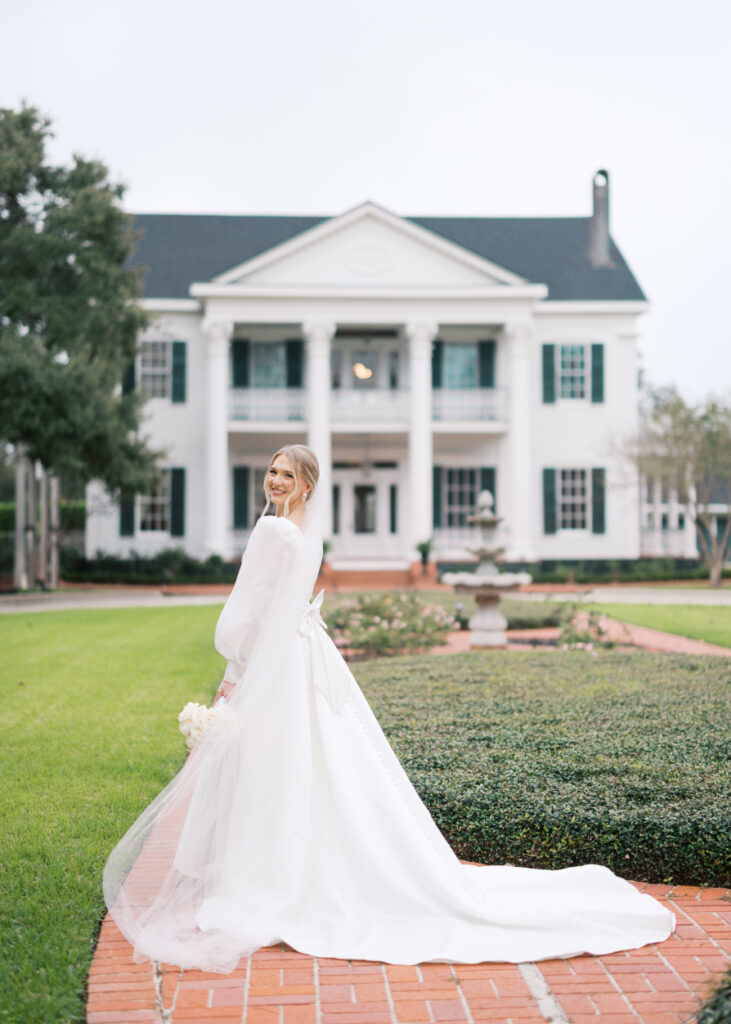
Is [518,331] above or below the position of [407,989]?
above

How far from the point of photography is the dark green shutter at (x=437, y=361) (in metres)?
24.3

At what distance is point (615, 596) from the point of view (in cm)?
1925

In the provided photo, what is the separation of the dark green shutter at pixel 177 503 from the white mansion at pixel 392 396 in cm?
5

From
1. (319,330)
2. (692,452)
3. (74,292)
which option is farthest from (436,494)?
(74,292)

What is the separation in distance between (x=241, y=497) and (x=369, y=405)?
4.01m

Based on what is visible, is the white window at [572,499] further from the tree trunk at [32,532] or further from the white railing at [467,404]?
the tree trunk at [32,532]

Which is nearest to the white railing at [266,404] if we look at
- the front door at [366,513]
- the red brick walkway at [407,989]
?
the front door at [366,513]

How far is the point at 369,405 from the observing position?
930 inches

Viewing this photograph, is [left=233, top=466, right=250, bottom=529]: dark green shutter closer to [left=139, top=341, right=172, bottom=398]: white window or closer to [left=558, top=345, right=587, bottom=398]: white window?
[left=139, top=341, right=172, bottom=398]: white window

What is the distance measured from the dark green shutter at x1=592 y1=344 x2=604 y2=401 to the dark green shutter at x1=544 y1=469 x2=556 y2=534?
2.34m

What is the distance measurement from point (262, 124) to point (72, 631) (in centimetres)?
1225

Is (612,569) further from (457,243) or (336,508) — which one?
(457,243)

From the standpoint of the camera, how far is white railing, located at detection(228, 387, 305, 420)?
23500 mm

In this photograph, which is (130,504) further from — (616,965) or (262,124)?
(616,965)
